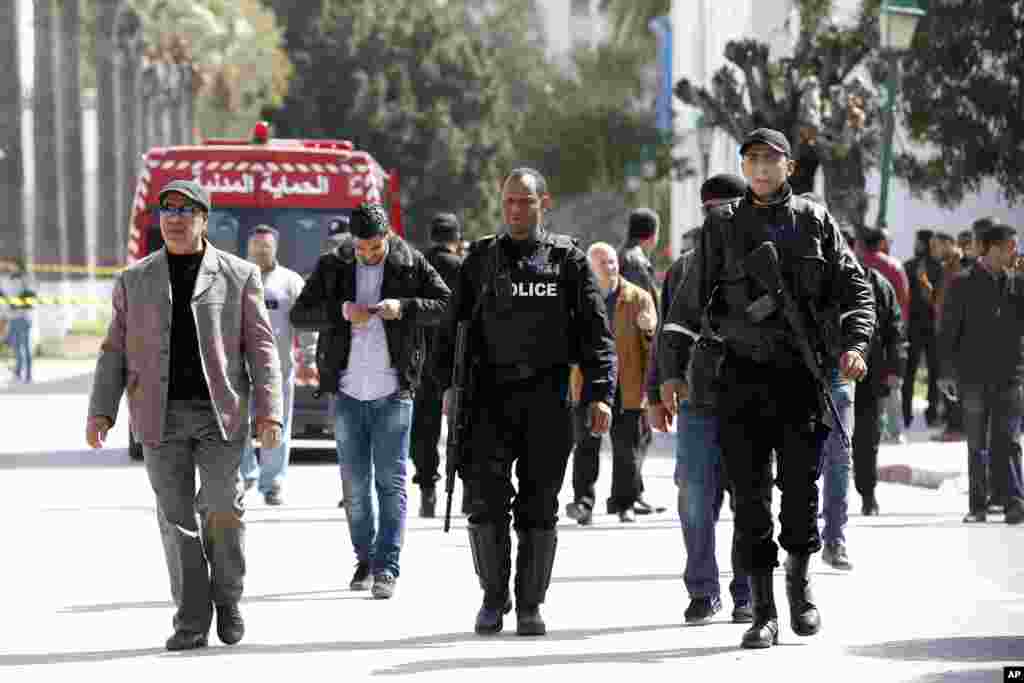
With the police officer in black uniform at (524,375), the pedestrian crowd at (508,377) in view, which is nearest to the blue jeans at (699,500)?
the pedestrian crowd at (508,377)

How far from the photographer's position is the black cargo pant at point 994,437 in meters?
15.6

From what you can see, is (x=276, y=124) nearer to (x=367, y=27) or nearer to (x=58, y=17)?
(x=367, y=27)

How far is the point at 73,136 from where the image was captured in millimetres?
58906

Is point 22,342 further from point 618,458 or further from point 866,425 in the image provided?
point 866,425

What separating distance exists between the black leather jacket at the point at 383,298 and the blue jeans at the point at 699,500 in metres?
1.68

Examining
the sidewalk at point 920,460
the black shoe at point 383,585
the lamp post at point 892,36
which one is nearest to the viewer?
the black shoe at point 383,585

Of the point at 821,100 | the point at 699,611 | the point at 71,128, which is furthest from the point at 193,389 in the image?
the point at 71,128

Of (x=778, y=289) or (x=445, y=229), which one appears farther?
(x=445, y=229)

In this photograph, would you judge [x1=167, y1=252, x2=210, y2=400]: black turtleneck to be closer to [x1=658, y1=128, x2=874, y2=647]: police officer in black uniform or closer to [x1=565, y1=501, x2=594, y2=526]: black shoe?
[x1=658, y1=128, x2=874, y2=647]: police officer in black uniform

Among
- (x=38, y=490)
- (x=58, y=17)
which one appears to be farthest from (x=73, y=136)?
(x=38, y=490)

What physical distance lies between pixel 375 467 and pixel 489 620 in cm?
177

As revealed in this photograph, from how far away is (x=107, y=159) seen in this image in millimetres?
63750

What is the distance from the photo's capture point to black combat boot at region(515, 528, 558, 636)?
10.1m

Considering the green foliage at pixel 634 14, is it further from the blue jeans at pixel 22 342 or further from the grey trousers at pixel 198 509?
the grey trousers at pixel 198 509
